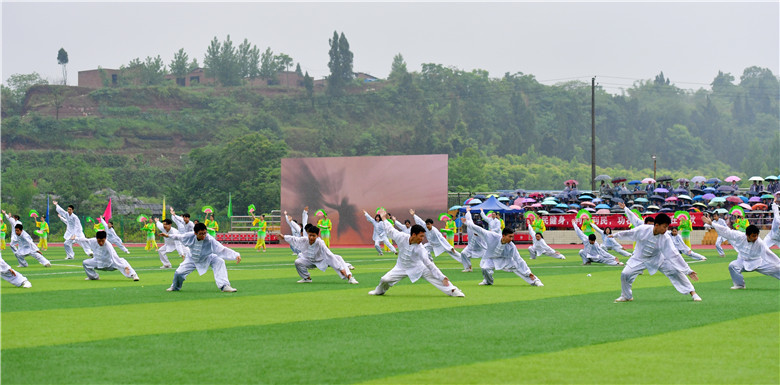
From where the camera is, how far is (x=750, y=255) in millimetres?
18500

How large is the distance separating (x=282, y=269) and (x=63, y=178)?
68220 mm

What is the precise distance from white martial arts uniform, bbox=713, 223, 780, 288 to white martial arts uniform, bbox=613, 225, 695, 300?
2251 millimetres

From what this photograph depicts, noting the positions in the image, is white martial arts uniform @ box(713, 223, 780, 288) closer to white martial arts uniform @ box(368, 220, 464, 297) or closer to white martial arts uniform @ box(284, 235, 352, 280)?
white martial arts uniform @ box(368, 220, 464, 297)

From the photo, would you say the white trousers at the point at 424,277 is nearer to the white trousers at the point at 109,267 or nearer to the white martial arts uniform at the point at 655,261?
the white martial arts uniform at the point at 655,261

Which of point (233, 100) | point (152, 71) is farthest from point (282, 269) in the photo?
point (152, 71)

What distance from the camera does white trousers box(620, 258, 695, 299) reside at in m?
16.1

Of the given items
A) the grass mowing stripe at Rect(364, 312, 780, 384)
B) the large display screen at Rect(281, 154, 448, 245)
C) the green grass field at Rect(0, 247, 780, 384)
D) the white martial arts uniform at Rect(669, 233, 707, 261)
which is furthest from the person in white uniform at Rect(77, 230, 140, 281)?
the large display screen at Rect(281, 154, 448, 245)

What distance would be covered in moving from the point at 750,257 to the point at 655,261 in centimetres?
337

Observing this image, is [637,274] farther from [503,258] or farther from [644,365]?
[644,365]

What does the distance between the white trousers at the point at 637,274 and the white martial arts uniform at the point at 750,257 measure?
2264mm

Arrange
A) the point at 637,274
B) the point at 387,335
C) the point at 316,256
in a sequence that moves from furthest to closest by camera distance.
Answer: the point at 316,256 → the point at 637,274 → the point at 387,335

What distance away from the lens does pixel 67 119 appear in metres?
129

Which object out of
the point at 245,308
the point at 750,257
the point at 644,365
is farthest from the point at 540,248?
the point at 644,365

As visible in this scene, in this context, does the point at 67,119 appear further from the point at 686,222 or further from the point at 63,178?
the point at 686,222
